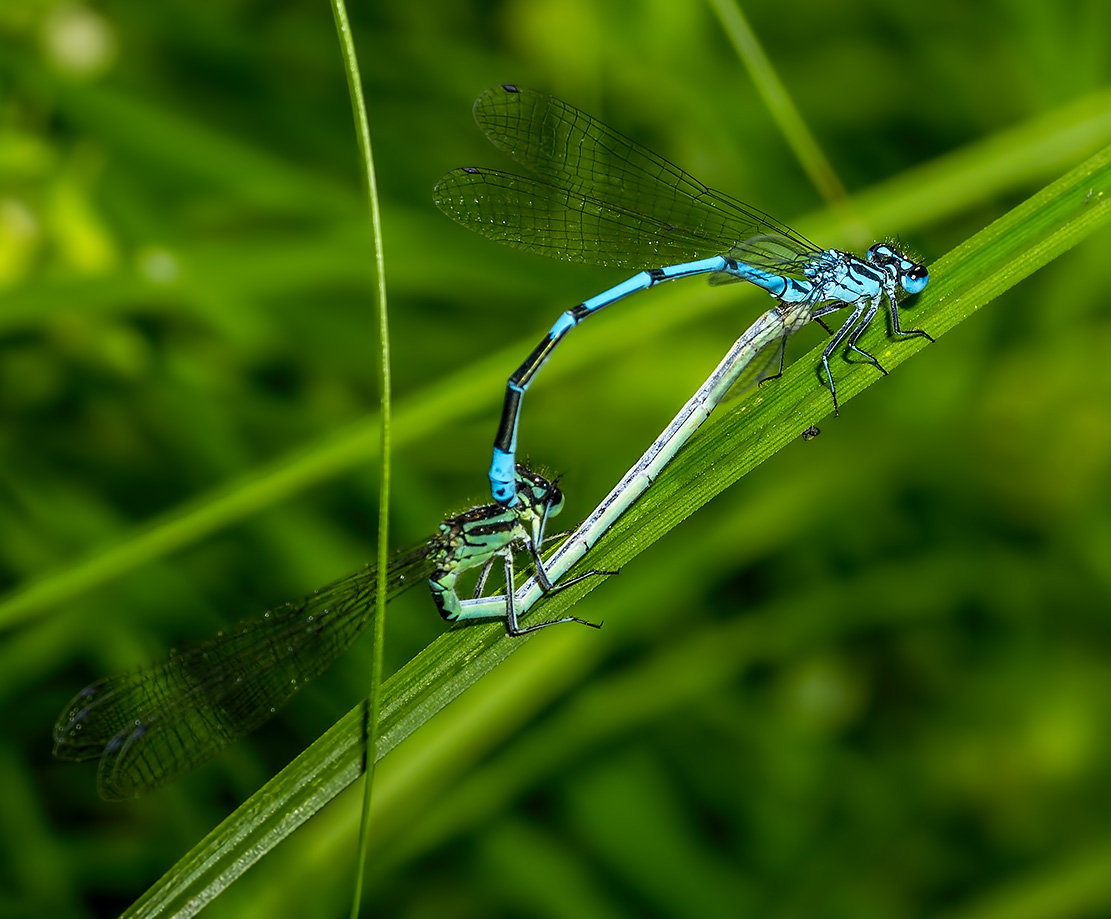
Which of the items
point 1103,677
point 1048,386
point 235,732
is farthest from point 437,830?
point 1048,386

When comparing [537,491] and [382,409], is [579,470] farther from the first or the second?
[382,409]

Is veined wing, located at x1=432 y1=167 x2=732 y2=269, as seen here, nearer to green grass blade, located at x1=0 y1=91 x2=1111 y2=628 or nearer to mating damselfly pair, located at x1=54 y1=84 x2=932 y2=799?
mating damselfly pair, located at x1=54 y1=84 x2=932 y2=799

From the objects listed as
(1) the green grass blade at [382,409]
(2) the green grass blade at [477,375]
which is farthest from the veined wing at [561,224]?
(1) the green grass blade at [382,409]

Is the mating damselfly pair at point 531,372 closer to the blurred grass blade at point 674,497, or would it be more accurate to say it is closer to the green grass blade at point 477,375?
the blurred grass blade at point 674,497

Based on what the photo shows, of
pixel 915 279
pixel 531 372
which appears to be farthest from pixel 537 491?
pixel 915 279

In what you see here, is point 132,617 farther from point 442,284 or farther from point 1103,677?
point 1103,677

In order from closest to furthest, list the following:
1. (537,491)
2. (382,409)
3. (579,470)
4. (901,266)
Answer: (382,409) < (901,266) < (537,491) < (579,470)

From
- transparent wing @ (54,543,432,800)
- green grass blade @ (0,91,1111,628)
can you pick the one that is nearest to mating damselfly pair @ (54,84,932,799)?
transparent wing @ (54,543,432,800)
